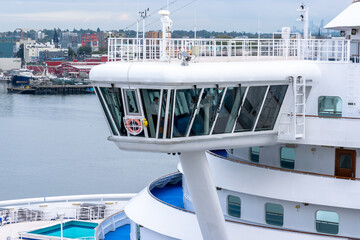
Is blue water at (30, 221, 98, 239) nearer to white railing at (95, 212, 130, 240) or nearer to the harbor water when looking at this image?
white railing at (95, 212, 130, 240)

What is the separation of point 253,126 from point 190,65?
2365 millimetres

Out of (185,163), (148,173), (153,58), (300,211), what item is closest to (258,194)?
(300,211)

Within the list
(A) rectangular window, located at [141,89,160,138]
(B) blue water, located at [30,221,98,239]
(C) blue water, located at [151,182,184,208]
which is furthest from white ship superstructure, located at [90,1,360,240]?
(B) blue water, located at [30,221,98,239]

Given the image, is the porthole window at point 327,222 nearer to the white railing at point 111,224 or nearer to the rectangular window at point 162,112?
the rectangular window at point 162,112

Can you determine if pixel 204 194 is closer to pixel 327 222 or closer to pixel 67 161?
pixel 327 222

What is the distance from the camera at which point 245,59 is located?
17438 mm

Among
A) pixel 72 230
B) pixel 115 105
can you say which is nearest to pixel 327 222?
pixel 115 105

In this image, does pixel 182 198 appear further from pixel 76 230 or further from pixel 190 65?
pixel 190 65

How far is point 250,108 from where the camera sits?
1603 cm

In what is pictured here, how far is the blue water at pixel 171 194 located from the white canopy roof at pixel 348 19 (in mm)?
7152

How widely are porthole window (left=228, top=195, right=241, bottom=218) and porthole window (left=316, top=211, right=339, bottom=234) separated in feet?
7.26

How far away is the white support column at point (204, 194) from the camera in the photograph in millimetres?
16438

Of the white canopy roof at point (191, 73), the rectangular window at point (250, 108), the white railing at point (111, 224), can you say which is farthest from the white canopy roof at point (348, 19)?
the white railing at point (111, 224)

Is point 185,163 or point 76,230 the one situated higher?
point 185,163
